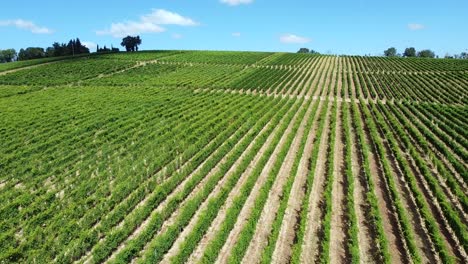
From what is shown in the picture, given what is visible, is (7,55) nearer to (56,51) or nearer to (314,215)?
(56,51)

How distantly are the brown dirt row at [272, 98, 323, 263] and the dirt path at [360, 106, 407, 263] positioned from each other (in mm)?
4101

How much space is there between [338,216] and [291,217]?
2375 mm

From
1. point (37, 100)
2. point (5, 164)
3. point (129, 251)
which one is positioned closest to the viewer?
point (129, 251)

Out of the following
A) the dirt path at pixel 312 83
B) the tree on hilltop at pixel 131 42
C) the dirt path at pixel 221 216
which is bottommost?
the dirt path at pixel 221 216

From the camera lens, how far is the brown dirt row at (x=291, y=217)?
→ 1502cm

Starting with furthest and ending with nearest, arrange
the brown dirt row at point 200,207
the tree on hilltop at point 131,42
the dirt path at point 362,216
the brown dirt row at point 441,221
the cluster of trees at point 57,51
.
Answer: the tree on hilltop at point 131,42 < the cluster of trees at point 57,51 < the brown dirt row at point 200,207 < the brown dirt row at point 441,221 < the dirt path at point 362,216

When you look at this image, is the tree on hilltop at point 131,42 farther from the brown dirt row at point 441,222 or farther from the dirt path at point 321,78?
the brown dirt row at point 441,222

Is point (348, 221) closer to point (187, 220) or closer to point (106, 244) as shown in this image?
point (187, 220)

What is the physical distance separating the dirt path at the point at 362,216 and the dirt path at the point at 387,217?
68cm

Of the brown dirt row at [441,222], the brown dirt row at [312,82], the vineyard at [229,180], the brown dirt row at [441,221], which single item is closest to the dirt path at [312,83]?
the brown dirt row at [312,82]

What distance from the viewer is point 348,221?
1761 centimetres

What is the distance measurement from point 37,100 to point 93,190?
1203 inches

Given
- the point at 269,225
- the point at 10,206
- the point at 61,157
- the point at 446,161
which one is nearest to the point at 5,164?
the point at 61,157

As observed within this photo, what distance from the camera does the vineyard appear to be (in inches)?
599
